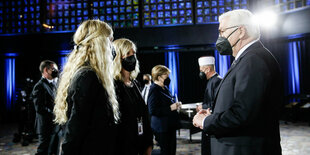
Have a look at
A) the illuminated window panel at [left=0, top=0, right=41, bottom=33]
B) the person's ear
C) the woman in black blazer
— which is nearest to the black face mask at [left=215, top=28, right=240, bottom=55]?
the person's ear

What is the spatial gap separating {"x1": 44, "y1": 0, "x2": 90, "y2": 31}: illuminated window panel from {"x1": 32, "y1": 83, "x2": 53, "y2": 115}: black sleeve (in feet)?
20.1

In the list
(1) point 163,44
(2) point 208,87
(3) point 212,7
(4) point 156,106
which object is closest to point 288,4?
(3) point 212,7

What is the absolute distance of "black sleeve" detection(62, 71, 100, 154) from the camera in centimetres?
129

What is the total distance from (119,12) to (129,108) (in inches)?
317

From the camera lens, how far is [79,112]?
131cm

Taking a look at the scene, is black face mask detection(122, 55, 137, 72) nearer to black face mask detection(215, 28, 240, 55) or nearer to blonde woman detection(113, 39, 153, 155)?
blonde woman detection(113, 39, 153, 155)

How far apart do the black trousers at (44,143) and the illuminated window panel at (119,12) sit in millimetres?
6197

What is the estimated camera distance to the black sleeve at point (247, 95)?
4.41 feet

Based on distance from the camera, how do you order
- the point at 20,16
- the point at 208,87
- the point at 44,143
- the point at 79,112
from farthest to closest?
1. the point at 20,16
2. the point at 44,143
3. the point at 208,87
4. the point at 79,112

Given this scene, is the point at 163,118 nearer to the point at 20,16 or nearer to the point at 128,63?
the point at 128,63

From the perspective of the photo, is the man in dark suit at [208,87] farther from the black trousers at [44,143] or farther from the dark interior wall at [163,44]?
the dark interior wall at [163,44]

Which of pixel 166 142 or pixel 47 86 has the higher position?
pixel 47 86

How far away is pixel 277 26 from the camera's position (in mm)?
8523

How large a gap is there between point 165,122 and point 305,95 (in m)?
7.46
